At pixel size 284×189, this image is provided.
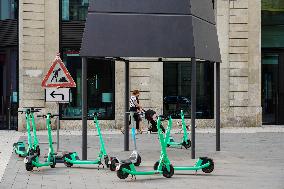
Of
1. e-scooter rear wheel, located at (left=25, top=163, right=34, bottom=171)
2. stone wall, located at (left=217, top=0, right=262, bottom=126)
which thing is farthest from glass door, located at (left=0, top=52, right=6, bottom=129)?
e-scooter rear wheel, located at (left=25, top=163, right=34, bottom=171)

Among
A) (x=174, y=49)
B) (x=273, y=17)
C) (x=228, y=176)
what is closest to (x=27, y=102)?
(x=273, y=17)

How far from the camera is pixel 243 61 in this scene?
28047 millimetres

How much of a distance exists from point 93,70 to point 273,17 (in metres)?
7.85

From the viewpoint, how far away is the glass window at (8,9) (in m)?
27.5


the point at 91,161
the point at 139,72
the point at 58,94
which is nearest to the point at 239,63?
the point at 139,72

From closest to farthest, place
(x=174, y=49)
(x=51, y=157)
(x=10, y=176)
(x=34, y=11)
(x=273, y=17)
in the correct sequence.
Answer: (x=10, y=176)
(x=51, y=157)
(x=174, y=49)
(x=34, y=11)
(x=273, y=17)

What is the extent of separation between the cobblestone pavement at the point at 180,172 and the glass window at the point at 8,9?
8566 millimetres

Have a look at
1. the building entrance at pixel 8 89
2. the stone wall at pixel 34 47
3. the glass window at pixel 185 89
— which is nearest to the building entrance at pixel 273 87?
the glass window at pixel 185 89

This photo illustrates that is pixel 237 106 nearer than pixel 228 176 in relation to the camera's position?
No

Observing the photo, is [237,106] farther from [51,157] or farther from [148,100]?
[51,157]

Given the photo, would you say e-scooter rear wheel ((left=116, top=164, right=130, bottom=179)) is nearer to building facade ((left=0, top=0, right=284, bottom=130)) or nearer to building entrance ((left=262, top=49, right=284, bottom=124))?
building facade ((left=0, top=0, right=284, bottom=130))

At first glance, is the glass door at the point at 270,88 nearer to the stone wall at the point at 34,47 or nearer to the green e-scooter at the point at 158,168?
the stone wall at the point at 34,47

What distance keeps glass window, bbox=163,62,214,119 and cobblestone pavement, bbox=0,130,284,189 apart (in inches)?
276

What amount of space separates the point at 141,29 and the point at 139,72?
471 inches
